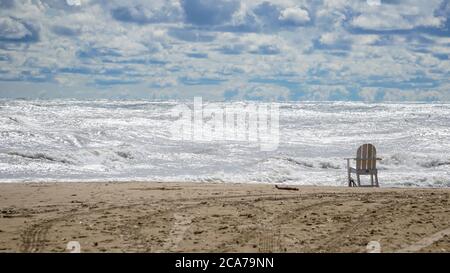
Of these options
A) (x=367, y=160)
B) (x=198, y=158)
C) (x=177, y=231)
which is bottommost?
(x=177, y=231)

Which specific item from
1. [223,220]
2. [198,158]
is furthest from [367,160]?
[198,158]

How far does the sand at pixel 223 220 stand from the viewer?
621 cm

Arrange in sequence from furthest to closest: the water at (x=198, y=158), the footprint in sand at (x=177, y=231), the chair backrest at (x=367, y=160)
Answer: the water at (x=198, y=158) → the chair backrest at (x=367, y=160) → the footprint in sand at (x=177, y=231)

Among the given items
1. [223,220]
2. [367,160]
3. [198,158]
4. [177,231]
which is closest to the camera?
[177,231]

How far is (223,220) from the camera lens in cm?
757

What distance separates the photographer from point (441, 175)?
599 inches

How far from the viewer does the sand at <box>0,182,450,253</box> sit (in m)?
6.21

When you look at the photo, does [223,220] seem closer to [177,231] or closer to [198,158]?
[177,231]

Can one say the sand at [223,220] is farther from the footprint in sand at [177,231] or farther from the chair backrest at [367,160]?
the chair backrest at [367,160]

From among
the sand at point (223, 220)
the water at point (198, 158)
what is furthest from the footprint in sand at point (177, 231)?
the water at point (198, 158)

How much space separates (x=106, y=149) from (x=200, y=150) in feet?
12.0

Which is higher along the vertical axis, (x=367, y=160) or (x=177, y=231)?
(x=367, y=160)
